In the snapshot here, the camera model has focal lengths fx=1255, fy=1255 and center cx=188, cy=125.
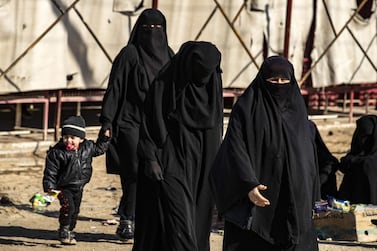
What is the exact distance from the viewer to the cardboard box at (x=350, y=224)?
8969 mm

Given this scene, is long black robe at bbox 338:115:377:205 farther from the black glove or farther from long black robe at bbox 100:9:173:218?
the black glove

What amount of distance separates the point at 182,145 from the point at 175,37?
696 cm

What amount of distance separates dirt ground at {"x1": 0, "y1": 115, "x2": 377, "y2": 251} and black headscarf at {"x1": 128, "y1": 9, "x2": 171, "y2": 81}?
124 cm

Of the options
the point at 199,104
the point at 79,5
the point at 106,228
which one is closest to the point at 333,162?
the point at 106,228

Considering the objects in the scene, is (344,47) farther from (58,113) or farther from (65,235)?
(65,235)

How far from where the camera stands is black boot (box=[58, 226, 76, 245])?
332 inches

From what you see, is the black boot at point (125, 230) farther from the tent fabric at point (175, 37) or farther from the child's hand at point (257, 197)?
the tent fabric at point (175, 37)

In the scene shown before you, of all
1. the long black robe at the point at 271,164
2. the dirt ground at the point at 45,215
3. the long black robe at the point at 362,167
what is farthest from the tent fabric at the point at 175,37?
the long black robe at the point at 271,164

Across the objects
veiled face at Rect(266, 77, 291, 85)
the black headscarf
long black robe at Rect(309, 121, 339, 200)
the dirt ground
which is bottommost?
the dirt ground

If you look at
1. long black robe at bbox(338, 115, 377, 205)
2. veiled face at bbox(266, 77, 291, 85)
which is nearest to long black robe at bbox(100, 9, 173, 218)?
long black robe at bbox(338, 115, 377, 205)

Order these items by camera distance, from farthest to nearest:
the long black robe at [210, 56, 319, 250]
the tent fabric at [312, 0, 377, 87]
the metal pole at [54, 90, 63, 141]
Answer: the tent fabric at [312, 0, 377, 87] → the metal pole at [54, 90, 63, 141] → the long black robe at [210, 56, 319, 250]

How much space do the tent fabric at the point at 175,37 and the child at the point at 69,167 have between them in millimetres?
4465

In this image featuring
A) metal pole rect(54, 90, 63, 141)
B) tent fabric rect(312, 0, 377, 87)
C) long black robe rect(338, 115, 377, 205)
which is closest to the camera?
long black robe rect(338, 115, 377, 205)

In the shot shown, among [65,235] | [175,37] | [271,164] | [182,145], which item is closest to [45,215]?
[65,235]
